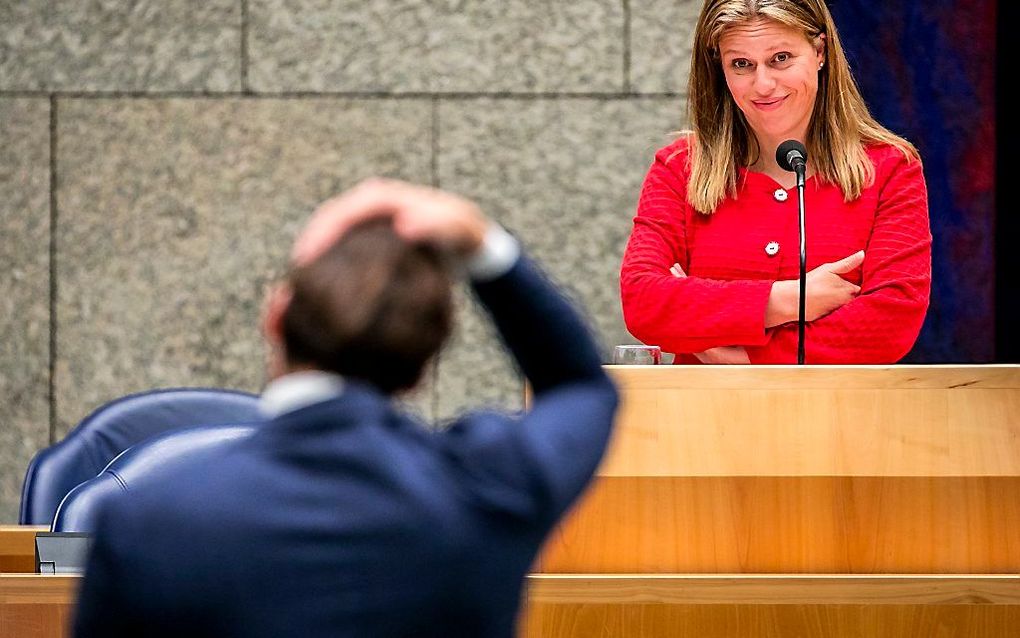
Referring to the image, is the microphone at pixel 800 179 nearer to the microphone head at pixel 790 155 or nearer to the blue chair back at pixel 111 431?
the microphone head at pixel 790 155

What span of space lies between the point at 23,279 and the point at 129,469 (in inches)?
77.4

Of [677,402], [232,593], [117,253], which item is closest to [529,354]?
[232,593]

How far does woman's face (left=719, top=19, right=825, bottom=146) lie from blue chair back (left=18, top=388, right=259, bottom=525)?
1448 millimetres

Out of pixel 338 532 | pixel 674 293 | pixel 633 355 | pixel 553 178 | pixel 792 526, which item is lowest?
pixel 792 526

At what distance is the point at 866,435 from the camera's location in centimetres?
246

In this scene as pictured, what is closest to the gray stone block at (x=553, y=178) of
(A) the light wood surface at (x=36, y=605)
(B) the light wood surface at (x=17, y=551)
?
(B) the light wood surface at (x=17, y=551)

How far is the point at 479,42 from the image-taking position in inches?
191

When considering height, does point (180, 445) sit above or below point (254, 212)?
below

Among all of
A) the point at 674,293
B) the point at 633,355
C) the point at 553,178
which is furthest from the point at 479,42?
the point at 633,355

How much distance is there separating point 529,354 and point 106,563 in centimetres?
45

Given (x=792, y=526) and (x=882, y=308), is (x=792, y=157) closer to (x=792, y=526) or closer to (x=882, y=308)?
(x=882, y=308)

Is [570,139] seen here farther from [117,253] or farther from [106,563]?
[106,563]

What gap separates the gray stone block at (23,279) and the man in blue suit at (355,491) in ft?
12.5

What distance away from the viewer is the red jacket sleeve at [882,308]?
9.46 ft
